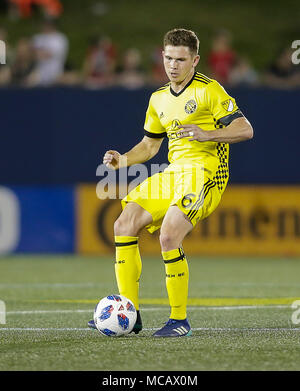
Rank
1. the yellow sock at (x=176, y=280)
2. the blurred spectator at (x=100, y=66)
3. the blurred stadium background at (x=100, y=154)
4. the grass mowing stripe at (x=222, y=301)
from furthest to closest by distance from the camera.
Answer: the blurred spectator at (x=100, y=66) < the blurred stadium background at (x=100, y=154) < the grass mowing stripe at (x=222, y=301) < the yellow sock at (x=176, y=280)

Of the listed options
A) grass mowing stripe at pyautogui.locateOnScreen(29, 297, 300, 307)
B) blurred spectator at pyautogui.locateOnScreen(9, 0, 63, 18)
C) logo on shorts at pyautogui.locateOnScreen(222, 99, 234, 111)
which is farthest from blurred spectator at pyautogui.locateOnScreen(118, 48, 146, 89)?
logo on shorts at pyautogui.locateOnScreen(222, 99, 234, 111)

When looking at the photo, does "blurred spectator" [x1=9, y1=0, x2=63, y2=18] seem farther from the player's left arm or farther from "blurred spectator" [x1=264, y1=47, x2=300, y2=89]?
the player's left arm

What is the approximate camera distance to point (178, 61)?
7023mm

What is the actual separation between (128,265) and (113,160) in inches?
31.7

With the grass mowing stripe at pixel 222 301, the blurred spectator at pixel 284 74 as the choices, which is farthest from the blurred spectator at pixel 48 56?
the grass mowing stripe at pixel 222 301

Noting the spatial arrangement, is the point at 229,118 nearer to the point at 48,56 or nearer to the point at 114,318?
the point at 114,318

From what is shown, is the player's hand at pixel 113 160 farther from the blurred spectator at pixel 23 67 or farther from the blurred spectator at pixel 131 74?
the blurred spectator at pixel 23 67

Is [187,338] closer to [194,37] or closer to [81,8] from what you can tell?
[194,37]

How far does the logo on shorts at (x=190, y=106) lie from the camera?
7.11m

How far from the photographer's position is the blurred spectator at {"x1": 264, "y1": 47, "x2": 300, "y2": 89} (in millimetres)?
16156

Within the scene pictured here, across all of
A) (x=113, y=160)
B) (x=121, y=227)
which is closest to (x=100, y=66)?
(x=113, y=160)

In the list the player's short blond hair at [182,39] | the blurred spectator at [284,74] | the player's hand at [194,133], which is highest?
the blurred spectator at [284,74]

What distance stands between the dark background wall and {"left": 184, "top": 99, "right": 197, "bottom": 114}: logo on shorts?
893 centimetres
